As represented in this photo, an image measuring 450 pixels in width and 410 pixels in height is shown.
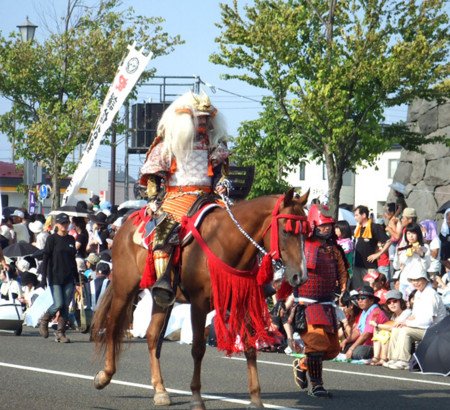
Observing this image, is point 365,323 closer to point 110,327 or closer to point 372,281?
point 372,281

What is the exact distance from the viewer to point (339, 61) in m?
25.5

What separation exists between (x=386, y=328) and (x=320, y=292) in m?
3.73

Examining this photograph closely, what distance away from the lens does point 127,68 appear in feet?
76.1

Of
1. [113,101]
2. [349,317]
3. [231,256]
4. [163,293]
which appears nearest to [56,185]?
[113,101]

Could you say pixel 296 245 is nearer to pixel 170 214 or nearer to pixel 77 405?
pixel 170 214

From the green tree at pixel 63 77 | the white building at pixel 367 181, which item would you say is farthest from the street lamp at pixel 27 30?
the white building at pixel 367 181

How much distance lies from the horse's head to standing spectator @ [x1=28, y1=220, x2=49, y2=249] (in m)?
14.3

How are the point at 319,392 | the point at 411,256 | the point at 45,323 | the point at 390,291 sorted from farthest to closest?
the point at 45,323
the point at 411,256
the point at 390,291
the point at 319,392

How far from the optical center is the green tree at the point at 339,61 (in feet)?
82.7

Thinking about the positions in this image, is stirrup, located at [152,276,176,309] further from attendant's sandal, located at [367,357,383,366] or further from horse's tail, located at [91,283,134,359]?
attendant's sandal, located at [367,357,383,366]

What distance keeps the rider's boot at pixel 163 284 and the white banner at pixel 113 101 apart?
534 inches

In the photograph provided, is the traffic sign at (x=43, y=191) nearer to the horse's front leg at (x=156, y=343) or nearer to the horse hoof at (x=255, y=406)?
the horse's front leg at (x=156, y=343)

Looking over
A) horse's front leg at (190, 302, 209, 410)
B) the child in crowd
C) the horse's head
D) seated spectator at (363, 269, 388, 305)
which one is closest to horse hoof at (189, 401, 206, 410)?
horse's front leg at (190, 302, 209, 410)

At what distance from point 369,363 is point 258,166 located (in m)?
27.0
